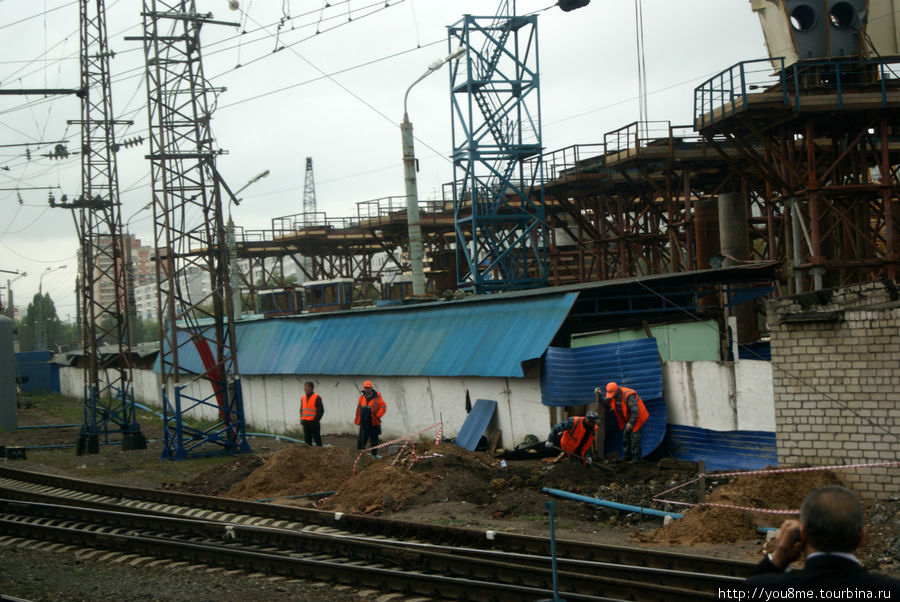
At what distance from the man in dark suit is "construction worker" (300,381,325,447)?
17600mm

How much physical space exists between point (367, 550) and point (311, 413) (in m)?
9.79

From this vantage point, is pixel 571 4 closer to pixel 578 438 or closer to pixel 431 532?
pixel 578 438

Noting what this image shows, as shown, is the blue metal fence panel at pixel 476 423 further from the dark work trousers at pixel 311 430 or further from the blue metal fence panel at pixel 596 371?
the dark work trousers at pixel 311 430

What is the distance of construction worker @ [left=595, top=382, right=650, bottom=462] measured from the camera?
52.3 feet

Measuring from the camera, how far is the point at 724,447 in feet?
51.3

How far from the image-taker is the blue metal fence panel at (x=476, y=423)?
20453mm

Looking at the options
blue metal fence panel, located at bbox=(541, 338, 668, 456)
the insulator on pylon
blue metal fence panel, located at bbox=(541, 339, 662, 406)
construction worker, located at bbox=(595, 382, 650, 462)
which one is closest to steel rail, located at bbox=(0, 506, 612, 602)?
construction worker, located at bbox=(595, 382, 650, 462)

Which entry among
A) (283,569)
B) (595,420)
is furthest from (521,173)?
(283,569)

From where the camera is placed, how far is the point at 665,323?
67.3ft

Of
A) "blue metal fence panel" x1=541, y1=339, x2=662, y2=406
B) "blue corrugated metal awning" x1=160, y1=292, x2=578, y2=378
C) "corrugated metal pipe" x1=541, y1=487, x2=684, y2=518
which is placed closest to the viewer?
"corrugated metal pipe" x1=541, y1=487, x2=684, y2=518

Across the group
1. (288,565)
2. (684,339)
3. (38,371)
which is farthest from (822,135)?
(38,371)

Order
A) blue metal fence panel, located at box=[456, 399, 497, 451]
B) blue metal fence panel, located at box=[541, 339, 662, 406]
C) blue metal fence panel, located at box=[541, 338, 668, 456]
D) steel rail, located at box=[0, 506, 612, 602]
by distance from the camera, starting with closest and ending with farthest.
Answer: steel rail, located at box=[0, 506, 612, 602]
blue metal fence panel, located at box=[541, 338, 668, 456]
blue metal fence panel, located at box=[541, 339, 662, 406]
blue metal fence panel, located at box=[456, 399, 497, 451]

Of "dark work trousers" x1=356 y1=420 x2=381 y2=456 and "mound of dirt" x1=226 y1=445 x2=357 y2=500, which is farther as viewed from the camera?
"dark work trousers" x1=356 y1=420 x2=381 y2=456

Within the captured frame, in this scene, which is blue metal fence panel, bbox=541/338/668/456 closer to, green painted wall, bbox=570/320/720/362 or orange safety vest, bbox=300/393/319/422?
green painted wall, bbox=570/320/720/362
